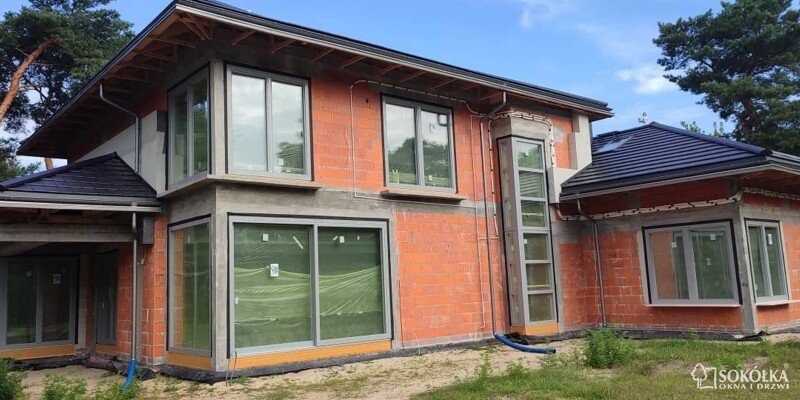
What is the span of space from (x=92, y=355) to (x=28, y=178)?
3.86 meters

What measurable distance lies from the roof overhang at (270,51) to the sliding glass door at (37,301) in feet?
9.56

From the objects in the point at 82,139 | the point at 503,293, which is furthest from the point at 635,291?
the point at 82,139

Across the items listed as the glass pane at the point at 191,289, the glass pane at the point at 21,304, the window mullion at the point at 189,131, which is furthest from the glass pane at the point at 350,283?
the glass pane at the point at 21,304

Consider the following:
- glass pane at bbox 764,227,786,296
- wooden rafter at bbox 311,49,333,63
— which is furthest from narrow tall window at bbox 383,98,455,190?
glass pane at bbox 764,227,786,296

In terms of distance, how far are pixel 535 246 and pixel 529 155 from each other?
5.76 ft

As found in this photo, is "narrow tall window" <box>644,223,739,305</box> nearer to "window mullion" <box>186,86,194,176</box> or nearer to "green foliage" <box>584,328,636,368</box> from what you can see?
"green foliage" <box>584,328,636,368</box>

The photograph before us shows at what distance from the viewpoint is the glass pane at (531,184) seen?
11.4 m

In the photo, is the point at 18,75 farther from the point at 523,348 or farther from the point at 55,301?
the point at 523,348

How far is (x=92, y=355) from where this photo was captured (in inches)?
424

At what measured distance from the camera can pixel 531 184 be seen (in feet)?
38.1

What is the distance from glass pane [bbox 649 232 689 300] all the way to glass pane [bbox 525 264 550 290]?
1.89 metres

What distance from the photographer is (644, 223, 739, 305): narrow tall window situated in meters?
10.2

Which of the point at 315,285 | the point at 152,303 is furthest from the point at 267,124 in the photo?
the point at 152,303

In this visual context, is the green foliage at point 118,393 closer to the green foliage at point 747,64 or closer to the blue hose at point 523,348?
the blue hose at point 523,348
